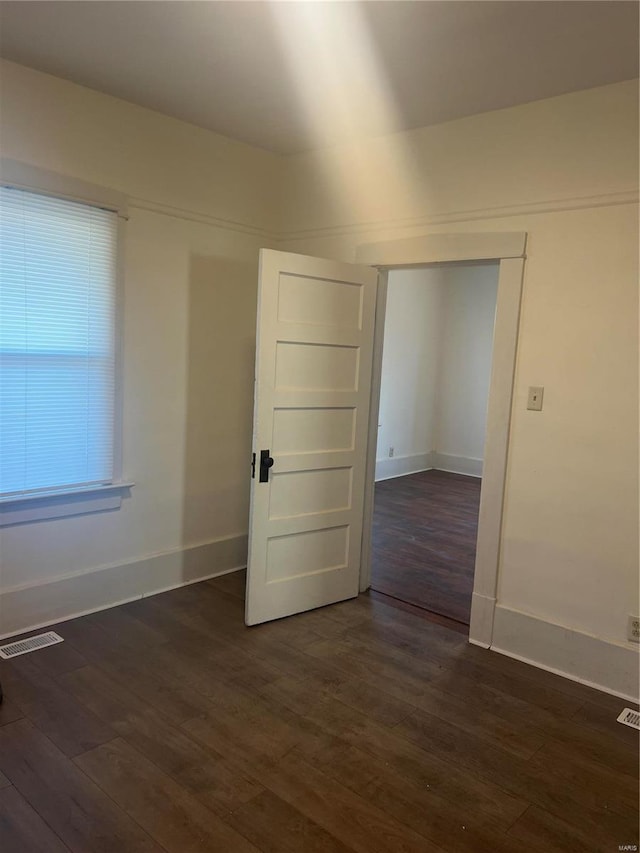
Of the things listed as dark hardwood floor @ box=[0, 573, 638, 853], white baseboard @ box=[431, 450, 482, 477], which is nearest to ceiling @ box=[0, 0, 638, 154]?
dark hardwood floor @ box=[0, 573, 638, 853]

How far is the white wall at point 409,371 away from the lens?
6.99 m

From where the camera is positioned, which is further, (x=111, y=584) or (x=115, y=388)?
(x=111, y=584)

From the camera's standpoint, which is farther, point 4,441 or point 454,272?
point 454,272

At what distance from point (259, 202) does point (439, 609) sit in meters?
2.81

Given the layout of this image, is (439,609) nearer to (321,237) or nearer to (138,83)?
(321,237)

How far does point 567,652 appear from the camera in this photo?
2.87 metres

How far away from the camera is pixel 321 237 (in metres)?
3.79

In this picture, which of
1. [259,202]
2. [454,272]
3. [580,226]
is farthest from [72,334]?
[454,272]

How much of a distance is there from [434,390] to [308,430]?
478cm

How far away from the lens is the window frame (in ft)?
9.11

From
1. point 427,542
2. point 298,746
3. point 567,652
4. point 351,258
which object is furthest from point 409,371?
point 298,746

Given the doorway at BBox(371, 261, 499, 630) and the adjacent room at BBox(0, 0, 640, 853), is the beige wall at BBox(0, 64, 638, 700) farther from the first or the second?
the doorway at BBox(371, 261, 499, 630)

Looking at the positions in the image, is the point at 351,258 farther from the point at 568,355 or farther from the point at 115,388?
the point at 115,388

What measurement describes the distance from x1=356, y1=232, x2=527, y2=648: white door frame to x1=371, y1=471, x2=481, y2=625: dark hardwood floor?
0.38 meters
